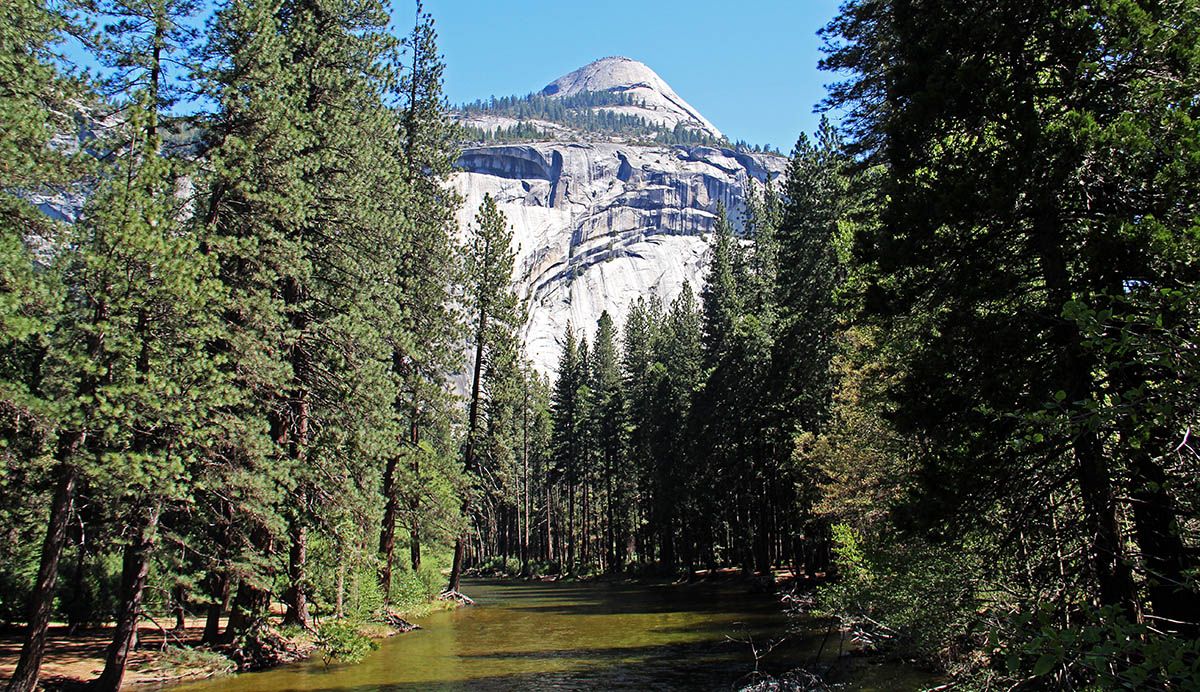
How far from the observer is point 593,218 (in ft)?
575

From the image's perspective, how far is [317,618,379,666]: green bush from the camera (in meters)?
15.6

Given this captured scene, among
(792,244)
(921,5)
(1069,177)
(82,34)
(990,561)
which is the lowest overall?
(990,561)

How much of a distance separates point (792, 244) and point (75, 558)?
26.1m

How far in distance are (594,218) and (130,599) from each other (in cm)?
16679

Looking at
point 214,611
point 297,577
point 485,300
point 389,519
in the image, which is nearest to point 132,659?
point 214,611

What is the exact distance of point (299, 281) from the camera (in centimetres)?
1697

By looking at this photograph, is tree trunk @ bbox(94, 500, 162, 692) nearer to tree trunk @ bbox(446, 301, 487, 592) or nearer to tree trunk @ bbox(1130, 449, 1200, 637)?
tree trunk @ bbox(1130, 449, 1200, 637)

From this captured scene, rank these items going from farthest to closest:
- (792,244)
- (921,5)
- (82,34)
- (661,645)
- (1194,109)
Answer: (792,244) < (661,645) < (82,34) < (921,5) < (1194,109)

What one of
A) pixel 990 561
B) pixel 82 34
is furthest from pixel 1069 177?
pixel 82 34

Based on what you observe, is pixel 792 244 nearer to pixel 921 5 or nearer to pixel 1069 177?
pixel 921 5

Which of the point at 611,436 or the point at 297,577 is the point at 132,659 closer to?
the point at 297,577

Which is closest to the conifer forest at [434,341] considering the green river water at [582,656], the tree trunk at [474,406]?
the green river water at [582,656]

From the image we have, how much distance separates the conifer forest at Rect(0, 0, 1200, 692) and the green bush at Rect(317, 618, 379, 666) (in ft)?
0.29

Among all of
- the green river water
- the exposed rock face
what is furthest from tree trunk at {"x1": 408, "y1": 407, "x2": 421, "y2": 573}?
the exposed rock face
